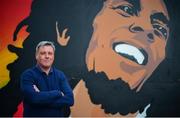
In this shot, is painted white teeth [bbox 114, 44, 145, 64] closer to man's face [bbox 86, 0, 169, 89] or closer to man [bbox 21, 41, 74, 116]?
man's face [bbox 86, 0, 169, 89]

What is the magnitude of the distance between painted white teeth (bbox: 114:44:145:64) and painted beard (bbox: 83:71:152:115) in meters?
0.37

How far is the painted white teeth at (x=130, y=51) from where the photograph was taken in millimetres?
4562

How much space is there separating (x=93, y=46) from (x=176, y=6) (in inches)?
48.7

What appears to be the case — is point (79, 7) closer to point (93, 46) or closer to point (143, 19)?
point (93, 46)

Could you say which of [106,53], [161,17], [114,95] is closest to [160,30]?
[161,17]

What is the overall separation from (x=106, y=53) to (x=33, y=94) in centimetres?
145

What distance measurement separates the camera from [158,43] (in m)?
4.63

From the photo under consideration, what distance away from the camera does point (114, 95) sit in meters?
4.49

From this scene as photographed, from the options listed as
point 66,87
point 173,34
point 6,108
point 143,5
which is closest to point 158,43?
point 173,34

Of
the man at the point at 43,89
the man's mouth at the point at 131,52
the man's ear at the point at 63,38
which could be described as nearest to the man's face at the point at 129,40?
the man's mouth at the point at 131,52

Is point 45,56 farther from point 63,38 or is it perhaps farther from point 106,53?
point 106,53

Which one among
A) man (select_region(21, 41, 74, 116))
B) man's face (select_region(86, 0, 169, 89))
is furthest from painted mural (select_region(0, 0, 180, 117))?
man (select_region(21, 41, 74, 116))

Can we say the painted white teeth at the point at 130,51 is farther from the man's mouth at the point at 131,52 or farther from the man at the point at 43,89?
the man at the point at 43,89

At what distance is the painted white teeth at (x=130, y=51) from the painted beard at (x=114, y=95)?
0.37 meters
